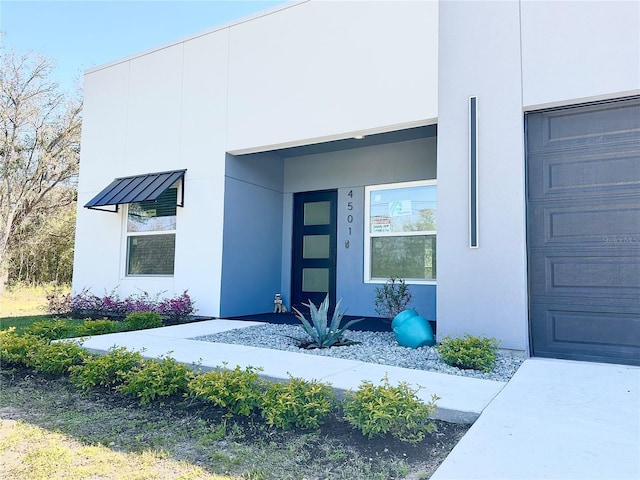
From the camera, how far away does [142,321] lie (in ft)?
21.6

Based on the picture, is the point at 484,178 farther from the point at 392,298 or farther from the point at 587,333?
the point at 392,298

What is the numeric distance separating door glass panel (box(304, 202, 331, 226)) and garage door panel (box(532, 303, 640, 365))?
4.36 m

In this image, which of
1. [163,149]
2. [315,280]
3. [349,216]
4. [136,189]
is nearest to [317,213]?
[349,216]

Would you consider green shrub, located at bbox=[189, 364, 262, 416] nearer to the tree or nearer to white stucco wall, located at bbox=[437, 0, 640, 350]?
white stucco wall, located at bbox=[437, 0, 640, 350]

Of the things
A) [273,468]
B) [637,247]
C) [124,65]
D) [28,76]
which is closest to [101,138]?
[124,65]

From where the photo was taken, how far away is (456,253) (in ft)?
16.3

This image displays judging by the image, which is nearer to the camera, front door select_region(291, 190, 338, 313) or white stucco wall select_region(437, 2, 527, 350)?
white stucco wall select_region(437, 2, 527, 350)

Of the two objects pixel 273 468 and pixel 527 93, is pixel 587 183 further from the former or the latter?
pixel 273 468

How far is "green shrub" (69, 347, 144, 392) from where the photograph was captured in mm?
3582

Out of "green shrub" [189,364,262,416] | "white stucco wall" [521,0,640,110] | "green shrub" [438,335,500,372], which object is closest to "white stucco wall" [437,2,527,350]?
"white stucco wall" [521,0,640,110]

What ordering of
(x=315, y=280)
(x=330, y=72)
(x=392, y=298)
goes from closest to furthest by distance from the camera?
1. (x=330, y=72)
2. (x=392, y=298)
3. (x=315, y=280)

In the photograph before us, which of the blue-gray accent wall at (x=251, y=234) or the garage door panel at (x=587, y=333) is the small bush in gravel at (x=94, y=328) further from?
the garage door panel at (x=587, y=333)

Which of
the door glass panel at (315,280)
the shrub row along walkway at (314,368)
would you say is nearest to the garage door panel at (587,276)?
the shrub row along walkway at (314,368)

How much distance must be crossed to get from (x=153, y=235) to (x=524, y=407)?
6829mm
